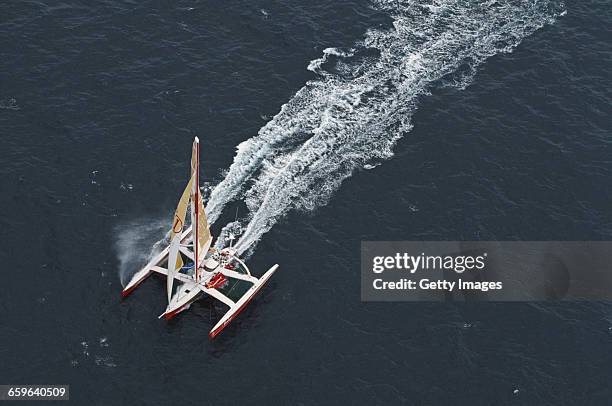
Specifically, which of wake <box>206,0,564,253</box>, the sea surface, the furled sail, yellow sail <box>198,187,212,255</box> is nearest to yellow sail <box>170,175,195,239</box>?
the furled sail

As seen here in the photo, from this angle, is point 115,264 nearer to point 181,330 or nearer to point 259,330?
point 181,330

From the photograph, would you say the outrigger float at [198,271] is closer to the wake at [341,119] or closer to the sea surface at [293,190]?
the sea surface at [293,190]

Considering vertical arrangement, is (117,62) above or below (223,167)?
above

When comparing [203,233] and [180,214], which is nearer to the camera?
[180,214]

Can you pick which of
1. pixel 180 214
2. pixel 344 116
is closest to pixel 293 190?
pixel 344 116

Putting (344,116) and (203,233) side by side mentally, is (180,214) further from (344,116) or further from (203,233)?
(344,116)

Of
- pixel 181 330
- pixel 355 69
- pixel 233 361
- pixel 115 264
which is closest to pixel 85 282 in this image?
pixel 115 264

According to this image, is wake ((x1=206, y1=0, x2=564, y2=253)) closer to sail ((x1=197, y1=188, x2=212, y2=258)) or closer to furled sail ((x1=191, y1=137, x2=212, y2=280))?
sail ((x1=197, y1=188, x2=212, y2=258))
